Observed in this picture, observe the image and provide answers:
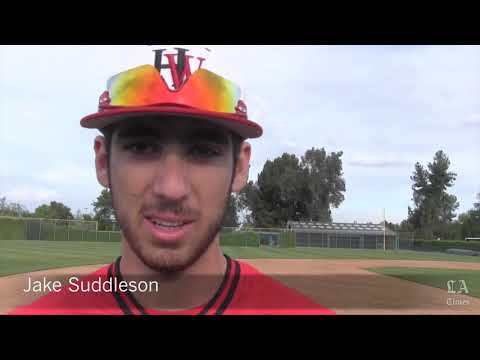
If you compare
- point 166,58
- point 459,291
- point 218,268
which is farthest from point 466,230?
point 166,58

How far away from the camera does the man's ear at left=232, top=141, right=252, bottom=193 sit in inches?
124

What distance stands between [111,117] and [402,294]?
2.85 m

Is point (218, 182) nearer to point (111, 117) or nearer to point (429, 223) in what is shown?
point (111, 117)

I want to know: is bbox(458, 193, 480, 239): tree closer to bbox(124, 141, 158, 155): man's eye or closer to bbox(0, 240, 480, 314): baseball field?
bbox(0, 240, 480, 314): baseball field

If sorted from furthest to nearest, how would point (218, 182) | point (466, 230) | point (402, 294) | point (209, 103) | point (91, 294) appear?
point (466, 230) → point (402, 294) → point (91, 294) → point (218, 182) → point (209, 103)

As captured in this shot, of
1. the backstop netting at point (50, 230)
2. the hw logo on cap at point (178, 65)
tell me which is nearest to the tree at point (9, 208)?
the backstop netting at point (50, 230)

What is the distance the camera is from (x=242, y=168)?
321 centimetres

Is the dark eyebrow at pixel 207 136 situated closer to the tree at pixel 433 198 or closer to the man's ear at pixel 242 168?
the man's ear at pixel 242 168

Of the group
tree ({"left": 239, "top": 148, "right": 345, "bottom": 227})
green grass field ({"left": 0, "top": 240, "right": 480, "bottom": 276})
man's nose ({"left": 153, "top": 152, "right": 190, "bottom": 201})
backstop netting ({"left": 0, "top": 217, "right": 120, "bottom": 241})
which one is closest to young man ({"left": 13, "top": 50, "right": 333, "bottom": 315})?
man's nose ({"left": 153, "top": 152, "right": 190, "bottom": 201})

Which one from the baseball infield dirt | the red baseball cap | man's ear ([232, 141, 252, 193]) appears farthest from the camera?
Answer: the baseball infield dirt

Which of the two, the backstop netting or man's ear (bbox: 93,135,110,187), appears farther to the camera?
the backstop netting

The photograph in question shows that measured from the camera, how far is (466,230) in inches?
158

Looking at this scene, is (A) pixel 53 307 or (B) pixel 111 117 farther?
(A) pixel 53 307

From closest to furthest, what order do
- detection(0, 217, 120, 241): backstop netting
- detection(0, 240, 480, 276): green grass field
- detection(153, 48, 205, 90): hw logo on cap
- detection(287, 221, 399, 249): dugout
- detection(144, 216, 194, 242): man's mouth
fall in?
detection(153, 48, 205, 90): hw logo on cap
detection(144, 216, 194, 242): man's mouth
detection(0, 240, 480, 276): green grass field
detection(0, 217, 120, 241): backstop netting
detection(287, 221, 399, 249): dugout
